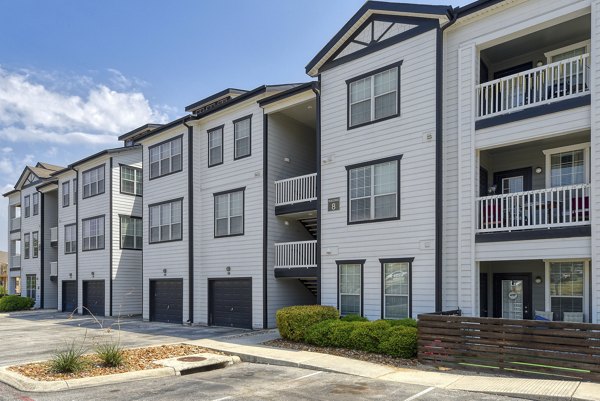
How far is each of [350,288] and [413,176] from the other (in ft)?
14.0

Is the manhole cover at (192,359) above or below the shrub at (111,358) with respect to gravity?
below

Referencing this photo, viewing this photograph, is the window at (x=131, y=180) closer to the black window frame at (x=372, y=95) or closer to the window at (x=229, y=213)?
the window at (x=229, y=213)

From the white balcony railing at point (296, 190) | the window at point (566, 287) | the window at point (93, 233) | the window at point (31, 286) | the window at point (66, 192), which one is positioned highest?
the window at point (66, 192)

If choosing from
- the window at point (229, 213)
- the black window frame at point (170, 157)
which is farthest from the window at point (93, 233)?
the window at point (229, 213)

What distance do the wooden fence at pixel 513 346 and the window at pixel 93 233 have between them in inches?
874

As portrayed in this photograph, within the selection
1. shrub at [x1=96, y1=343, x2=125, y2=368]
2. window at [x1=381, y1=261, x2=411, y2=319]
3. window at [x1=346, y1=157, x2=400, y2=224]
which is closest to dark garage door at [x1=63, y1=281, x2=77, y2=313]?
shrub at [x1=96, y1=343, x2=125, y2=368]

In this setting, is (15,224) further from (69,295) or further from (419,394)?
(419,394)

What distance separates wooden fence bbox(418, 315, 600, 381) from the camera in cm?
990

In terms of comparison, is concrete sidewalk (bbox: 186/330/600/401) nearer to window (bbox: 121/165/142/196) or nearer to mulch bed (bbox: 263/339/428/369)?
mulch bed (bbox: 263/339/428/369)

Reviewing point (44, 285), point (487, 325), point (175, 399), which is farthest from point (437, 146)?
point (44, 285)

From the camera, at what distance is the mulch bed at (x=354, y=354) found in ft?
39.6

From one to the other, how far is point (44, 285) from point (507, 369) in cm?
3547

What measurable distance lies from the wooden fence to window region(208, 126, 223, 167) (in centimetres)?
1261

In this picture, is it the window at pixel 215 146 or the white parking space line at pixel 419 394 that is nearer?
the white parking space line at pixel 419 394
